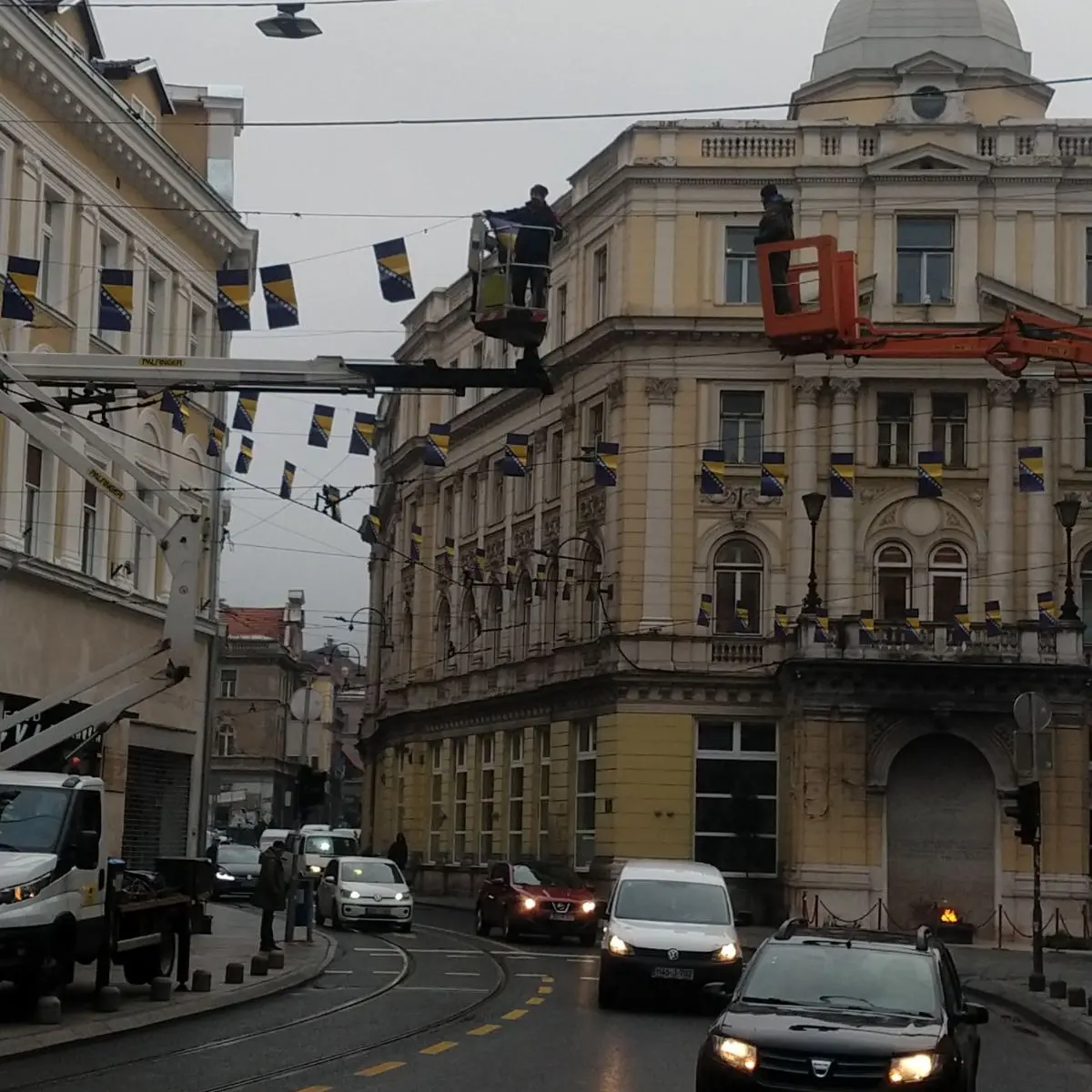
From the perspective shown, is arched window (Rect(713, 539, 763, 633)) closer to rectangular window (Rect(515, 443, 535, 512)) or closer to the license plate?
rectangular window (Rect(515, 443, 535, 512))

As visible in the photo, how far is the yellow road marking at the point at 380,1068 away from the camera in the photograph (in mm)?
15886

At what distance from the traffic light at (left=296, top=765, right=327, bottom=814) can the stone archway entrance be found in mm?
21248

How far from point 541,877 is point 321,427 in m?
12.3

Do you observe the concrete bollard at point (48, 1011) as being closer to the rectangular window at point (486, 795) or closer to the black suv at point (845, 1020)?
the black suv at point (845, 1020)

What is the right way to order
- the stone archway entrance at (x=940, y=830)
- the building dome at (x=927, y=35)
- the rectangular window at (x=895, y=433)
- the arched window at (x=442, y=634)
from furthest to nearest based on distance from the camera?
the arched window at (x=442, y=634) < the building dome at (x=927, y=35) < the rectangular window at (x=895, y=433) < the stone archway entrance at (x=940, y=830)

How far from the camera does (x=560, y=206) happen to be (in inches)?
2291

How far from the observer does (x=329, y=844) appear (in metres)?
61.3

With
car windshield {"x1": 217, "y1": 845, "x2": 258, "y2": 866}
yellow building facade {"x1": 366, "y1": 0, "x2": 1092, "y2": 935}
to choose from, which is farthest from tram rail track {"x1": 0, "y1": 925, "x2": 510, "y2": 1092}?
car windshield {"x1": 217, "y1": 845, "x2": 258, "y2": 866}

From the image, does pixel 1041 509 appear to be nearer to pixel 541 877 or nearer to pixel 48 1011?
pixel 541 877

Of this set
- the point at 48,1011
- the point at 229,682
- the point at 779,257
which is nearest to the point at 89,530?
the point at 779,257

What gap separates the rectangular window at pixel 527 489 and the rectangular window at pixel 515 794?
6709mm

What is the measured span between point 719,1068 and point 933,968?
2.08 m

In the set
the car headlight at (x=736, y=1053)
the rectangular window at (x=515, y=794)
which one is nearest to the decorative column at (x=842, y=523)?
the rectangular window at (x=515, y=794)

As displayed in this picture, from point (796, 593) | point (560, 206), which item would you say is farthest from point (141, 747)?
point (560, 206)
